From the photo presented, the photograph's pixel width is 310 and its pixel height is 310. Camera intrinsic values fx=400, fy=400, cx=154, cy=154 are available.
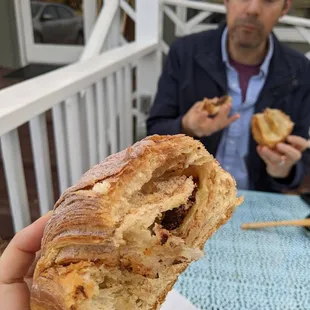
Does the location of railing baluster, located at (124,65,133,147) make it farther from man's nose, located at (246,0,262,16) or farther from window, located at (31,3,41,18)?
window, located at (31,3,41,18)

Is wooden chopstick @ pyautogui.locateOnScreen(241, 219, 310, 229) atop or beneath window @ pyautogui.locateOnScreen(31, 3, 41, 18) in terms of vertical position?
beneath

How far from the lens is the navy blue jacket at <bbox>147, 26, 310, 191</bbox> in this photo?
1677 mm

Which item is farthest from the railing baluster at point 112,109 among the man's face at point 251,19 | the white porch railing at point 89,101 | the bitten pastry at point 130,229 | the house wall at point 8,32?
the house wall at point 8,32

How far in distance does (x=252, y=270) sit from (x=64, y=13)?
11.5 ft

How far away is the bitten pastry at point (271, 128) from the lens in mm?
1378

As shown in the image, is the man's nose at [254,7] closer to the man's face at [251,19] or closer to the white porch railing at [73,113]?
the man's face at [251,19]

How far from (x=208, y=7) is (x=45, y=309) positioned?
2.32 metres

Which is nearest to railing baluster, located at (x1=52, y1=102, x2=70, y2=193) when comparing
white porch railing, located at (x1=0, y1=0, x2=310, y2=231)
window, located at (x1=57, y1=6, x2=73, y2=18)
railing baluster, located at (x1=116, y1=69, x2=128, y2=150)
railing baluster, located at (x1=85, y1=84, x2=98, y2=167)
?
white porch railing, located at (x1=0, y1=0, x2=310, y2=231)

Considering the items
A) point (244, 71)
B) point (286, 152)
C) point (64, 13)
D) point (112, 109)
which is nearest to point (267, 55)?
point (244, 71)

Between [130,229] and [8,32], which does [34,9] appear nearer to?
[8,32]

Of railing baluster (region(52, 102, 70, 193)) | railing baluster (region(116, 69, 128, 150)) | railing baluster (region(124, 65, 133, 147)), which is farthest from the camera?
railing baluster (region(124, 65, 133, 147))

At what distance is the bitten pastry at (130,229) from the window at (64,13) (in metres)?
3.62

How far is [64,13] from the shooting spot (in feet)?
12.5

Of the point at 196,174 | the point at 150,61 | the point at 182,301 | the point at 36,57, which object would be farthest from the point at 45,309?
the point at 36,57
